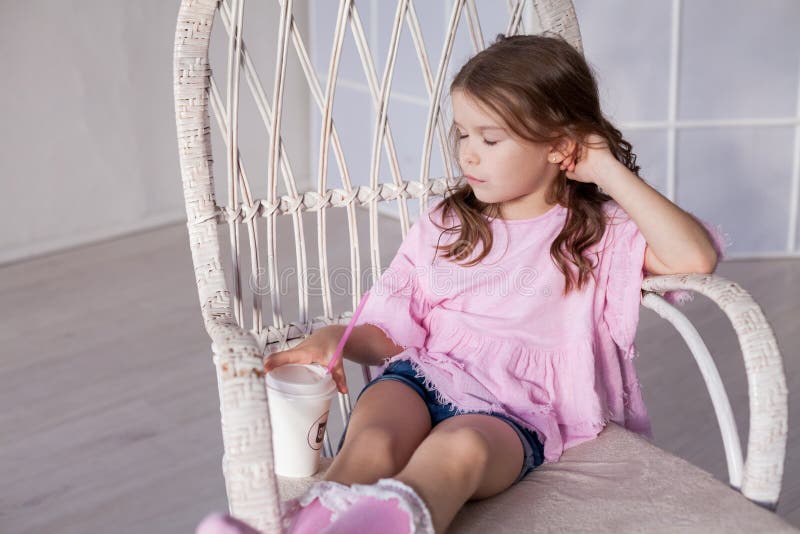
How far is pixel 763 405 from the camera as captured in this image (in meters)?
1.13

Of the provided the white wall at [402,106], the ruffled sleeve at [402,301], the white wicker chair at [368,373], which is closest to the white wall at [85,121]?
the white wall at [402,106]

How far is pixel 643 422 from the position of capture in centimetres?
142

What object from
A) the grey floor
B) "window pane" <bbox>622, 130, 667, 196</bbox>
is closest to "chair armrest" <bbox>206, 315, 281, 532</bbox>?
the grey floor

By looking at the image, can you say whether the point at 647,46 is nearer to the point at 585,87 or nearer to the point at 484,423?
the point at 585,87

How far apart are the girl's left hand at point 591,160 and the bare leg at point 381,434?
1.16 feet

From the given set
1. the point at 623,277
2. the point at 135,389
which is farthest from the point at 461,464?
the point at 135,389

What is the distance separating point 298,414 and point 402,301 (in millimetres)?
270

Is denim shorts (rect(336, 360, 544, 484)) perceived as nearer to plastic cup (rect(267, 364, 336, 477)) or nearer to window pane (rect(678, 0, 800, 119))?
plastic cup (rect(267, 364, 336, 477))

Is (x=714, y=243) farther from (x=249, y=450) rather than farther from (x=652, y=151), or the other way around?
(x=652, y=151)

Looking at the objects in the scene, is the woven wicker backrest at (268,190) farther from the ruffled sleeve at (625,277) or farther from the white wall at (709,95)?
the white wall at (709,95)

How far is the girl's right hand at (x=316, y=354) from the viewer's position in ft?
4.01

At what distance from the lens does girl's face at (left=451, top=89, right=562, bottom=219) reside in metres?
1.31

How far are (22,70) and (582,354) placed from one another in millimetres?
2127

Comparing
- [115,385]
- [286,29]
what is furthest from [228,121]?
[115,385]
